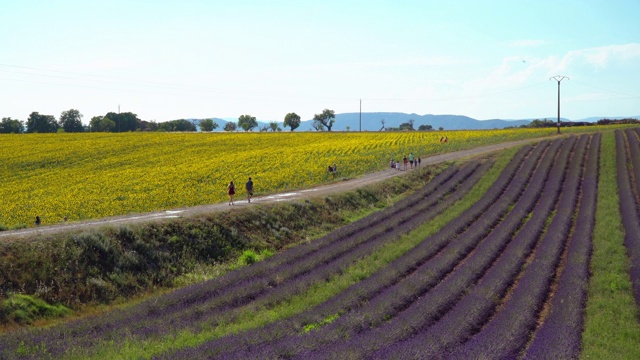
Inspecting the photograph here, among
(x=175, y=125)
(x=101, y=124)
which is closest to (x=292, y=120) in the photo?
(x=175, y=125)

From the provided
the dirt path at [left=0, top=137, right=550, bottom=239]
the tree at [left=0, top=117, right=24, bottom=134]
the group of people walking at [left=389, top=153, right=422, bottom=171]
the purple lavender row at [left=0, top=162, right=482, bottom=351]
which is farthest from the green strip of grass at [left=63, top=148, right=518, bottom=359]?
the tree at [left=0, top=117, right=24, bottom=134]

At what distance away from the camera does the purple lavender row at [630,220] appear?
62.3 ft

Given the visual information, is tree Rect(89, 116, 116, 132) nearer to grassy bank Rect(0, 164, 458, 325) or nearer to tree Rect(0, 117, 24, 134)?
tree Rect(0, 117, 24, 134)

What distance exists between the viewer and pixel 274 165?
5544 centimetres

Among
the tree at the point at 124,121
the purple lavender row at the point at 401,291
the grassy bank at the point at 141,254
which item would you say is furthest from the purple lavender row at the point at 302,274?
the tree at the point at 124,121

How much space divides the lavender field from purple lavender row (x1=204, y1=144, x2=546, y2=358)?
0.04 meters

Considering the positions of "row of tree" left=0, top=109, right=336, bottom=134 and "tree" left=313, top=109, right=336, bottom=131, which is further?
"tree" left=313, top=109, right=336, bottom=131

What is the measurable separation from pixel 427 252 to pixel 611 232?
916 cm

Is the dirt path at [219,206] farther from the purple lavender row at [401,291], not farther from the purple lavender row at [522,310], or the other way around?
the purple lavender row at [522,310]

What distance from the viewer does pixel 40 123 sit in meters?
136

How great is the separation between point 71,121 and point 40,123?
22.2ft

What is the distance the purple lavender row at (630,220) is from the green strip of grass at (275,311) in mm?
7710

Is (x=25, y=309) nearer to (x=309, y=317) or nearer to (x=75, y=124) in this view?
(x=309, y=317)

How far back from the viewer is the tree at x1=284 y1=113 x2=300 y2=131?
548 feet
